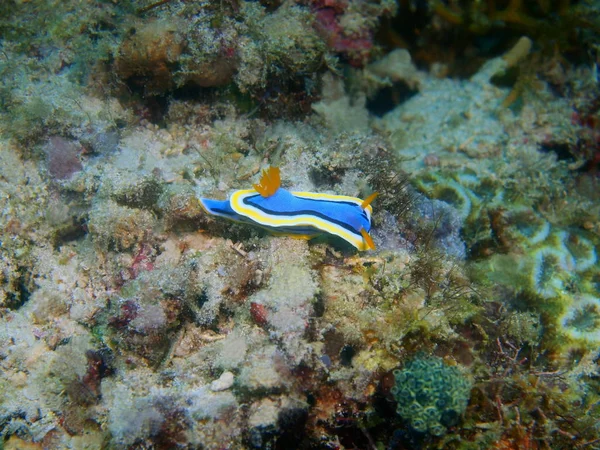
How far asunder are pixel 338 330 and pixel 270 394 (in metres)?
0.78

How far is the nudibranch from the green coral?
3.84ft

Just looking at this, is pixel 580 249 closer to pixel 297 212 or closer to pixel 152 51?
pixel 297 212

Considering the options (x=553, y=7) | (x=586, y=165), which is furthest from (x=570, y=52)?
(x=586, y=165)

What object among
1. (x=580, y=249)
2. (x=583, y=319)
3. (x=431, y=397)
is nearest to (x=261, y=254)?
(x=431, y=397)

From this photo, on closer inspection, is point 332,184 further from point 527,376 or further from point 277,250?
→ point 527,376

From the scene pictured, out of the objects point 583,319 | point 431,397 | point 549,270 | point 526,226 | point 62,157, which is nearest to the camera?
point 431,397

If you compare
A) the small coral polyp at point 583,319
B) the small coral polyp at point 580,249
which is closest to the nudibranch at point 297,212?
the small coral polyp at point 583,319

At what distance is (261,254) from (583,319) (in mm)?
4017

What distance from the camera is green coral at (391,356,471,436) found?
8.38ft

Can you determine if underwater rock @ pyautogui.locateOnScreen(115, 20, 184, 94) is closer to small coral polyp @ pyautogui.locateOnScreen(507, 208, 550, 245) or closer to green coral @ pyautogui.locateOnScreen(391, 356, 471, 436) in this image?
green coral @ pyautogui.locateOnScreen(391, 356, 471, 436)

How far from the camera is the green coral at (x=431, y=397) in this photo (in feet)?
8.38

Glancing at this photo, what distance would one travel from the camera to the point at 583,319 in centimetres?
422

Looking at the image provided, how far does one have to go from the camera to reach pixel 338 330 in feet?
10.0

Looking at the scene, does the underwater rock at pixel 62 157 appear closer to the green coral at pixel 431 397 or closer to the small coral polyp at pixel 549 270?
the green coral at pixel 431 397
